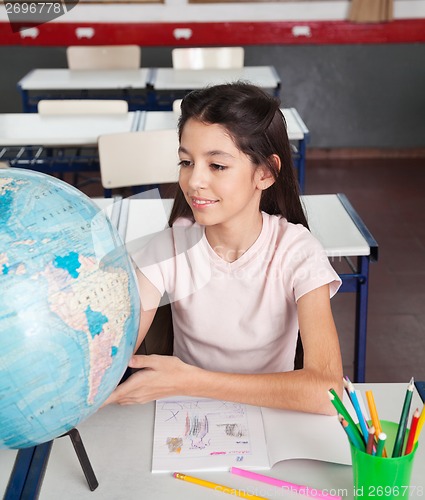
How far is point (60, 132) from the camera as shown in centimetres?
350

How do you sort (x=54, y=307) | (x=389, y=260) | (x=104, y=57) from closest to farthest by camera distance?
(x=54, y=307), (x=389, y=260), (x=104, y=57)

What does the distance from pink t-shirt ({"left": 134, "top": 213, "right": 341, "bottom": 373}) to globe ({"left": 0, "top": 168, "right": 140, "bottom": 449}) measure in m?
0.64

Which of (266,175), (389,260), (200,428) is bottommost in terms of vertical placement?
(389,260)

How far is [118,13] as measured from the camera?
5715mm

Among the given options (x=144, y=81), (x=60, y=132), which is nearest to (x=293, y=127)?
(x=60, y=132)

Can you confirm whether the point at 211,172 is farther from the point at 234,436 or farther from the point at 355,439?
the point at 355,439

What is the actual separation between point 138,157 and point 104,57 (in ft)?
7.50

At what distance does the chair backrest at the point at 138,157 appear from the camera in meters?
3.03

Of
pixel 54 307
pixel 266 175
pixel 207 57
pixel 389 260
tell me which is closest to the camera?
pixel 54 307

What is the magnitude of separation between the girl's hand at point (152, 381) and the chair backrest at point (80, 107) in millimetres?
2672

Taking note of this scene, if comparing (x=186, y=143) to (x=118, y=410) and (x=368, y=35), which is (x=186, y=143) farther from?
(x=368, y=35)

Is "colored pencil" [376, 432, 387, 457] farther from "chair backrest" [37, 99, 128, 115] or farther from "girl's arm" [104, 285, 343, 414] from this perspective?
"chair backrest" [37, 99, 128, 115]

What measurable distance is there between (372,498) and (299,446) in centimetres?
21

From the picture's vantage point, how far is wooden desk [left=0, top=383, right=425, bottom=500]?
1144 millimetres
